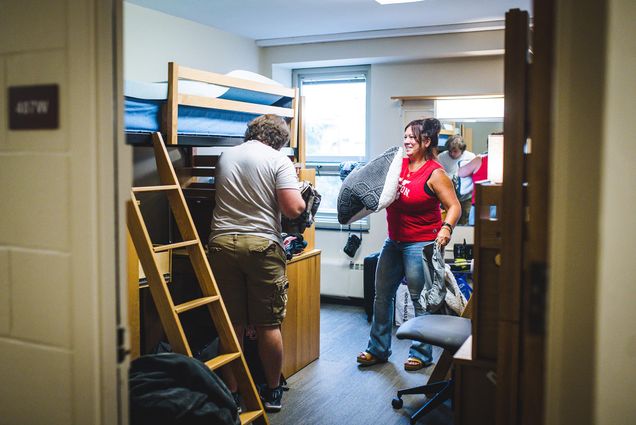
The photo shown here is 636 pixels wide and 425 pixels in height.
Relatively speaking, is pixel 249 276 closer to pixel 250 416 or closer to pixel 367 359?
pixel 250 416

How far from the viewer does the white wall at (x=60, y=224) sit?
143 cm

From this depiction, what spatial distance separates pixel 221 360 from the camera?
3.05 meters

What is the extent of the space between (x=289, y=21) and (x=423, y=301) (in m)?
2.61

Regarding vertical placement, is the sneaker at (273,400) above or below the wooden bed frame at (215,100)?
below

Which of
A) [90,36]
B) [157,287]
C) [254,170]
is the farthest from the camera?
[254,170]

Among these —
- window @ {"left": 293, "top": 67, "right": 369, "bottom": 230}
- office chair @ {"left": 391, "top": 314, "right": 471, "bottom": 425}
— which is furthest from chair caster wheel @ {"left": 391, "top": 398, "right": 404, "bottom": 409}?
window @ {"left": 293, "top": 67, "right": 369, "bottom": 230}

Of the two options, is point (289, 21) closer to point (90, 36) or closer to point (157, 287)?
point (157, 287)

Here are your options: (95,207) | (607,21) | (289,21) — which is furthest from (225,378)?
(289,21)

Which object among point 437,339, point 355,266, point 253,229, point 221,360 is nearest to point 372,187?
point 253,229

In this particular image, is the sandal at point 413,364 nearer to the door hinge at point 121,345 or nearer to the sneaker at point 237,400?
the sneaker at point 237,400

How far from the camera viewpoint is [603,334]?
1.32 metres

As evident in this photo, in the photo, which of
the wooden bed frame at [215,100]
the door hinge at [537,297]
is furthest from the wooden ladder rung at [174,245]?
the door hinge at [537,297]

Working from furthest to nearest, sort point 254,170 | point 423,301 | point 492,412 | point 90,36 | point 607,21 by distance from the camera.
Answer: point 423,301 < point 254,170 < point 492,412 < point 90,36 < point 607,21

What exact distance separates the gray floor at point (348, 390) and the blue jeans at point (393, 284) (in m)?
0.13
